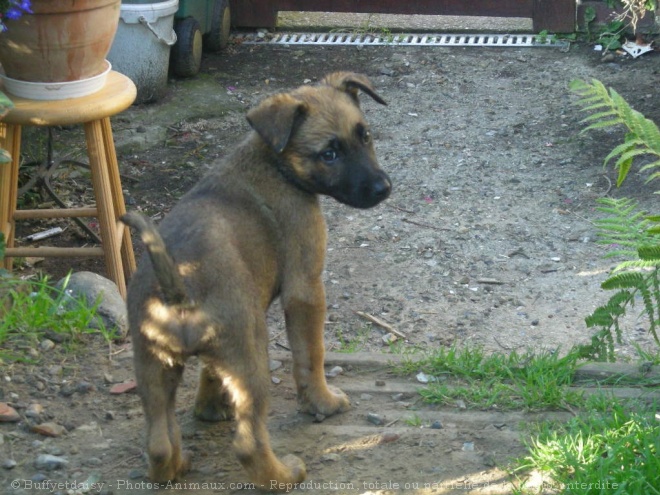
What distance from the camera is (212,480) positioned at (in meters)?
3.52

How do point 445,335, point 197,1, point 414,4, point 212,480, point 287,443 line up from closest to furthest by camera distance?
point 212,480
point 287,443
point 445,335
point 197,1
point 414,4

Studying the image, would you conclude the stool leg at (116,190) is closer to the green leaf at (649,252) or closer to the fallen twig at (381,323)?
the fallen twig at (381,323)

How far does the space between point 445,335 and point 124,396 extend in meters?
1.99

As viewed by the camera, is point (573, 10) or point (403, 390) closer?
point (403, 390)

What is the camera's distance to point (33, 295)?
4781mm

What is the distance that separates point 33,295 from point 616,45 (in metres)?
6.63

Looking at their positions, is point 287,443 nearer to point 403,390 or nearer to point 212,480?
point 212,480

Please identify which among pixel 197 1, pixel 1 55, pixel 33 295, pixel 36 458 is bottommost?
pixel 197 1

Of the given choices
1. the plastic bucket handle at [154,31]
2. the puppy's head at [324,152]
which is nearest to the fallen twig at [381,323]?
the puppy's head at [324,152]

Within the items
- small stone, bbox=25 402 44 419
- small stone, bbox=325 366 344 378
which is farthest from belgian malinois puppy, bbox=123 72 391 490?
small stone, bbox=25 402 44 419

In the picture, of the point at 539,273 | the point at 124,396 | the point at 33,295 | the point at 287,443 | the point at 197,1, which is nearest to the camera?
the point at 287,443

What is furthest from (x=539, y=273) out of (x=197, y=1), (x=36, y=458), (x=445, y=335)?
(x=197, y=1)

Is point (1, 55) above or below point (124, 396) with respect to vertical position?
above

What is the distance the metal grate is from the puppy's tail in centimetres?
709
